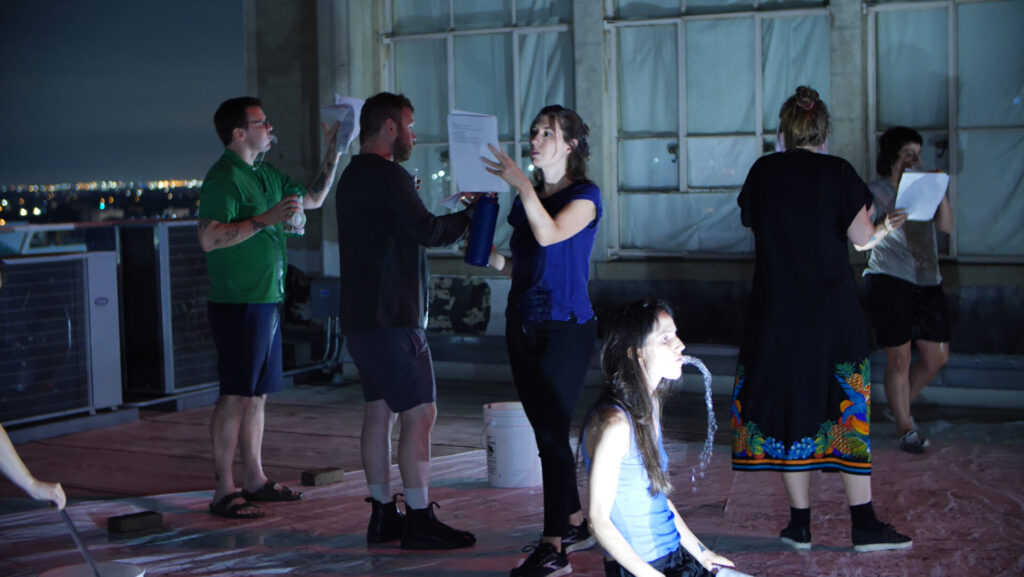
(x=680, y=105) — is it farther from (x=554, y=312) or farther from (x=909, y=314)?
(x=554, y=312)

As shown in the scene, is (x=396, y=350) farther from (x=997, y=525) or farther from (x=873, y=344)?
(x=873, y=344)

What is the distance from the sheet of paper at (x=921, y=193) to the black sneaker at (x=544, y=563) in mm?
2565

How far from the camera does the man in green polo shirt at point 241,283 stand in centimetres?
532

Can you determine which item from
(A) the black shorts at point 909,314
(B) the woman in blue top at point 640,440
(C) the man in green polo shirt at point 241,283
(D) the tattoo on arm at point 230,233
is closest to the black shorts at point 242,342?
(C) the man in green polo shirt at point 241,283

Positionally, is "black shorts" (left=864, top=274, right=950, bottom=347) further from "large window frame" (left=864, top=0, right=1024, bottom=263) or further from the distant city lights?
the distant city lights

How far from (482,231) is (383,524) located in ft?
4.63

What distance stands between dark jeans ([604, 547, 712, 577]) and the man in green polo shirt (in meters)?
2.62

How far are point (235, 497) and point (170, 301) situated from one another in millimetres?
3380

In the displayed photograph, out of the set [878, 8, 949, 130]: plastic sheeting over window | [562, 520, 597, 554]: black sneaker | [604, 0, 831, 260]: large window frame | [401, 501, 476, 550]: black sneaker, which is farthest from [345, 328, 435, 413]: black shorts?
[878, 8, 949, 130]: plastic sheeting over window

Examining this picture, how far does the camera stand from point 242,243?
5.36 metres

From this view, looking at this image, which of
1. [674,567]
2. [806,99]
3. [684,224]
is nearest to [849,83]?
[684,224]

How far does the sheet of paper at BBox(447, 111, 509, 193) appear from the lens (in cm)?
419

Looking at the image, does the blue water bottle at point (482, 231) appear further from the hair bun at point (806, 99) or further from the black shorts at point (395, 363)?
the hair bun at point (806, 99)

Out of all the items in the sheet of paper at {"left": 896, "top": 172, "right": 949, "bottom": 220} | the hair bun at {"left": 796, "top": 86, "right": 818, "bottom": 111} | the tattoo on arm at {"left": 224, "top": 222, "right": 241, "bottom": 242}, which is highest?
the hair bun at {"left": 796, "top": 86, "right": 818, "bottom": 111}
